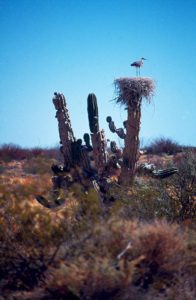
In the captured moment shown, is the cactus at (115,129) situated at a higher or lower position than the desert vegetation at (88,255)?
higher

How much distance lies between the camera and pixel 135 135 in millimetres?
11891

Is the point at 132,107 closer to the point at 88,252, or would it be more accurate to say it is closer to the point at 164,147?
the point at 88,252

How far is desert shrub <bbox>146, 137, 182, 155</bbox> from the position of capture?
27.7 m

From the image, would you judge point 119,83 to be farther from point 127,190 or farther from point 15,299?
point 15,299

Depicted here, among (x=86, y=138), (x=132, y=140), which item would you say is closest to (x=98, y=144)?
(x=86, y=138)

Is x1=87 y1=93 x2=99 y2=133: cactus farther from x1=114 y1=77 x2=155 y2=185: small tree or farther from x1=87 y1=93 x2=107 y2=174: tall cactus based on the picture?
x1=114 y1=77 x2=155 y2=185: small tree

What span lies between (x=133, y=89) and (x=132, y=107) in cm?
54

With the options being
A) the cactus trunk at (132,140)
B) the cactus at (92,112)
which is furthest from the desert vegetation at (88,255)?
the cactus at (92,112)

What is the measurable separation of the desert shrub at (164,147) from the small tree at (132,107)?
15.8m

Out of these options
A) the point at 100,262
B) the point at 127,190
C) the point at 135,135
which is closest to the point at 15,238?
the point at 100,262

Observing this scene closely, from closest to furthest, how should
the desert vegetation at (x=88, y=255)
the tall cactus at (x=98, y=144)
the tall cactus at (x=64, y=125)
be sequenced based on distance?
the desert vegetation at (x=88, y=255) < the tall cactus at (x=98, y=144) < the tall cactus at (x=64, y=125)

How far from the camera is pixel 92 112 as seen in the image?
482 inches

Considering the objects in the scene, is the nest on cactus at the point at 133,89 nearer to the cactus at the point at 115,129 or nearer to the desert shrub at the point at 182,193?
the cactus at the point at 115,129

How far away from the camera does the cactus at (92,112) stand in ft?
39.5
